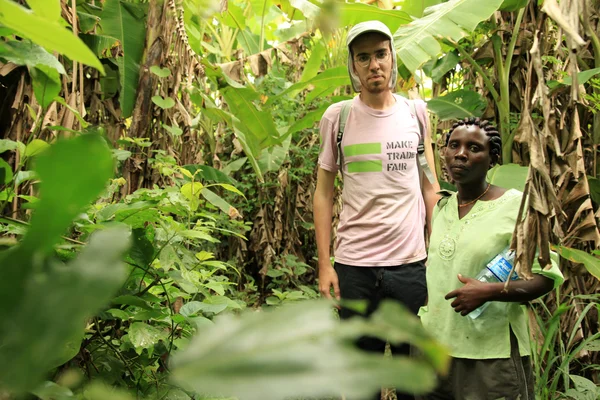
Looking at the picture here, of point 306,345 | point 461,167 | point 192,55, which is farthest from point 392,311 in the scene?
point 192,55

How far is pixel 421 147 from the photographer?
2100 millimetres

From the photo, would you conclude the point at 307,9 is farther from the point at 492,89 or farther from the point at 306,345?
the point at 306,345

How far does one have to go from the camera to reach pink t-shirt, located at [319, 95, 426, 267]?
6.61 feet

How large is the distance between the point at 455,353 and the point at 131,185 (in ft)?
4.89

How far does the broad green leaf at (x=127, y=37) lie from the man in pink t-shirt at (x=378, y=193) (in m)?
0.90

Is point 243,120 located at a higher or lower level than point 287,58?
lower

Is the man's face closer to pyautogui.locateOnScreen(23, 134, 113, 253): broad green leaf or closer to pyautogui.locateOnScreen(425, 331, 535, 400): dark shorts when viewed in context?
pyautogui.locateOnScreen(425, 331, 535, 400): dark shorts

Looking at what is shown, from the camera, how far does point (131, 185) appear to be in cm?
242

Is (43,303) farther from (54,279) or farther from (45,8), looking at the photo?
(45,8)

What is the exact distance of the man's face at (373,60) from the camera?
6.72 feet

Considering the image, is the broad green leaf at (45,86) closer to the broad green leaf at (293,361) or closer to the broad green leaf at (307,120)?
the broad green leaf at (293,361)

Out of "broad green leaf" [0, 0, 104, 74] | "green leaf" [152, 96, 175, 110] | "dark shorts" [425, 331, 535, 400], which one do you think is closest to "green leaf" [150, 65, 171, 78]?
"green leaf" [152, 96, 175, 110]

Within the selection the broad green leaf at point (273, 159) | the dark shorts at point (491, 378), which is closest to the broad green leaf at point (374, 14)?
the broad green leaf at point (273, 159)

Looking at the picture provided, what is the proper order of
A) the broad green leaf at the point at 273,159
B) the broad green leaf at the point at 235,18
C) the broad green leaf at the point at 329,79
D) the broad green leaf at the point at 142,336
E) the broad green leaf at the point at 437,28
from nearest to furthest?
1. the broad green leaf at the point at 142,336
2. the broad green leaf at the point at 437,28
3. the broad green leaf at the point at 329,79
4. the broad green leaf at the point at 273,159
5. the broad green leaf at the point at 235,18
